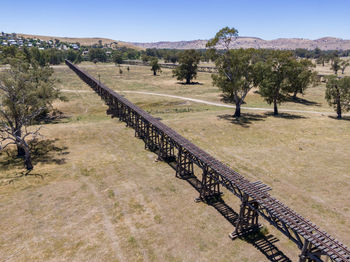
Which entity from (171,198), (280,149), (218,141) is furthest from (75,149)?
(280,149)

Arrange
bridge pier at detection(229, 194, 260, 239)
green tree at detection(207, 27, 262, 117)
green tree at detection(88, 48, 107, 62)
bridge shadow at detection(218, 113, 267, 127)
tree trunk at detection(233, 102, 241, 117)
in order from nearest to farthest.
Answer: bridge pier at detection(229, 194, 260, 239) → green tree at detection(207, 27, 262, 117) → bridge shadow at detection(218, 113, 267, 127) → tree trunk at detection(233, 102, 241, 117) → green tree at detection(88, 48, 107, 62)

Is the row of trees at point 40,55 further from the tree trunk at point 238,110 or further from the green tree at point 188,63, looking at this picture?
the tree trunk at point 238,110

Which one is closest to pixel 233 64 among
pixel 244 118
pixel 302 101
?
pixel 244 118

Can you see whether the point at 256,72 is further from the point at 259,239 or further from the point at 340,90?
the point at 259,239

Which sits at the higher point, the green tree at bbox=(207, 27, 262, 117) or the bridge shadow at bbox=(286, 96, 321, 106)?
the green tree at bbox=(207, 27, 262, 117)

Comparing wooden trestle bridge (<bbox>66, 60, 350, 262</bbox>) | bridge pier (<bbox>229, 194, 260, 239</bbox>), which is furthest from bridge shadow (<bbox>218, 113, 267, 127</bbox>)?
bridge pier (<bbox>229, 194, 260, 239</bbox>)

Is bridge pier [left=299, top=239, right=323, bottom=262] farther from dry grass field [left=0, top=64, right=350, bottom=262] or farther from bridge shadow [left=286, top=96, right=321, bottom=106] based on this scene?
bridge shadow [left=286, top=96, right=321, bottom=106]
